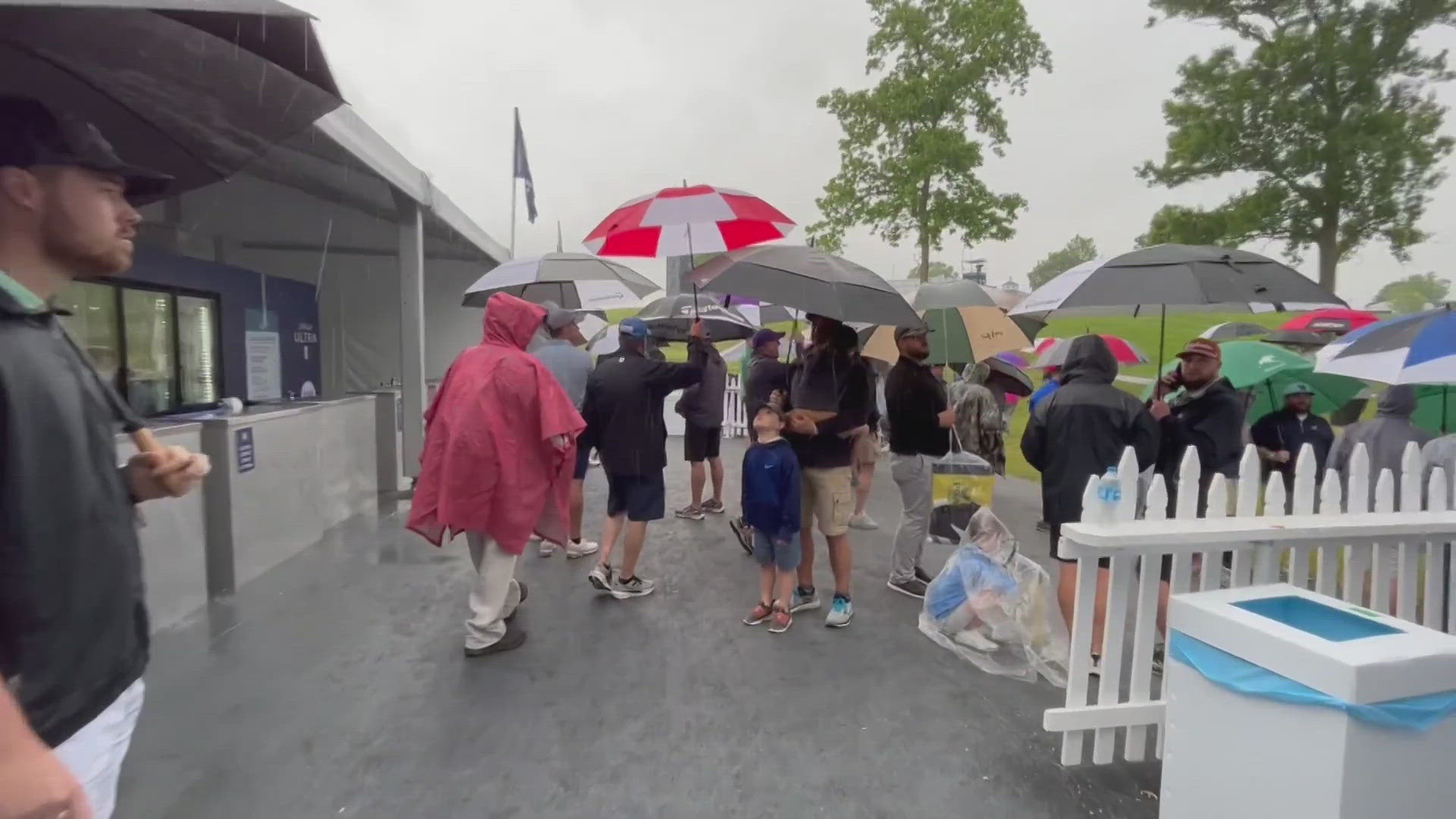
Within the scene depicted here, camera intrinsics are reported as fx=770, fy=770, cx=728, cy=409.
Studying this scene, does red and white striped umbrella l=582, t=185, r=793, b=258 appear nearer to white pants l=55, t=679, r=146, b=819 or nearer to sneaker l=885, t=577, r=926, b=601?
sneaker l=885, t=577, r=926, b=601

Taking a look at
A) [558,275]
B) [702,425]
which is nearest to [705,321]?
[702,425]

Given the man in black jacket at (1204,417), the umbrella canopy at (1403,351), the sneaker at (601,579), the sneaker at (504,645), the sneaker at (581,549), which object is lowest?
the sneaker at (504,645)

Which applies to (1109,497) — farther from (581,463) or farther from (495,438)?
(581,463)

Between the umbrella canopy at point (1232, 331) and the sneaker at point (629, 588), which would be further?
the umbrella canopy at point (1232, 331)

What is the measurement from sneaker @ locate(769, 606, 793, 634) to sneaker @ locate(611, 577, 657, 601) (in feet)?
3.13

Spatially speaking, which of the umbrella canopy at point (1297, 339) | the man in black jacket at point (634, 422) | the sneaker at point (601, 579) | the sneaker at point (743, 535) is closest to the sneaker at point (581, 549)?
the sneaker at point (601, 579)

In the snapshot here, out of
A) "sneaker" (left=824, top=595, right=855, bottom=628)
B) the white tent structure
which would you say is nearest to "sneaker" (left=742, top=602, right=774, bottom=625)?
"sneaker" (left=824, top=595, right=855, bottom=628)

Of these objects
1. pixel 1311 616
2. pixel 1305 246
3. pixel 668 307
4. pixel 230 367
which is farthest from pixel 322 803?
pixel 1305 246

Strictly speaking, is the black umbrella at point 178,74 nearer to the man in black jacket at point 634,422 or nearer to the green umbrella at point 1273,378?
the man in black jacket at point 634,422

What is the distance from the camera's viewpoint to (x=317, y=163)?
6.67m

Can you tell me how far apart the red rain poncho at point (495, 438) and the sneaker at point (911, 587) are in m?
2.40

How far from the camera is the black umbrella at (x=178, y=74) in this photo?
1610 millimetres

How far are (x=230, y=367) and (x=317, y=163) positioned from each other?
7.56 feet

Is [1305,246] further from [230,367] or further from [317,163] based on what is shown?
[230,367]
